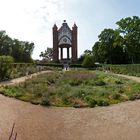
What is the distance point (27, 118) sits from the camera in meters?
12.6

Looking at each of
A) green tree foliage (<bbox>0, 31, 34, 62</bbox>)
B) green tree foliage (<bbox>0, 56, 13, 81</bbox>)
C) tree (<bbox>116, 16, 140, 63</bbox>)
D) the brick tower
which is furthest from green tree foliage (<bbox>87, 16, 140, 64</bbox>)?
green tree foliage (<bbox>0, 56, 13, 81</bbox>)

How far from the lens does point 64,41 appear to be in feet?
284

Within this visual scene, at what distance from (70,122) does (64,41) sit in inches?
2951

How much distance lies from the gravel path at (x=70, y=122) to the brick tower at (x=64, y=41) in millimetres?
70482

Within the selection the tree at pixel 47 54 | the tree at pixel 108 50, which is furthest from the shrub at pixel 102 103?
the tree at pixel 47 54

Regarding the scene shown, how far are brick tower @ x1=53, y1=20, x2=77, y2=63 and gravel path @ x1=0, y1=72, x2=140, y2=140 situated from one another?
231 ft

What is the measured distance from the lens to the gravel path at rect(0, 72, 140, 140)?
1073cm

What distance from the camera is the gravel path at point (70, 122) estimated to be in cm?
1073

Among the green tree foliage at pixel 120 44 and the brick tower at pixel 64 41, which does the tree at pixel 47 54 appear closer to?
the brick tower at pixel 64 41

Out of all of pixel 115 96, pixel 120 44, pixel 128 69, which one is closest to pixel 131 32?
pixel 120 44

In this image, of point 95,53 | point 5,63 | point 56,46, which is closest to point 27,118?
point 5,63

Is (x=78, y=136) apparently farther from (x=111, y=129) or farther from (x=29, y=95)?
(x=29, y=95)

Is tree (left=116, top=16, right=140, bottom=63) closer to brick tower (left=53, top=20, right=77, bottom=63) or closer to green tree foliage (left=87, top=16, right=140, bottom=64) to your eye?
green tree foliage (left=87, top=16, right=140, bottom=64)

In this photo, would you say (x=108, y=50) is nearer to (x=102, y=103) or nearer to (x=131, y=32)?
(x=131, y=32)
